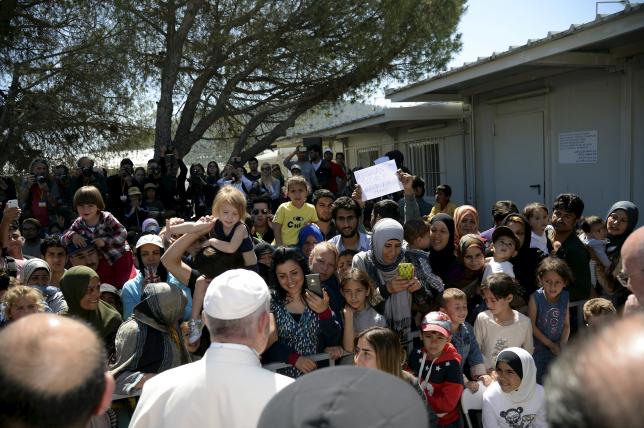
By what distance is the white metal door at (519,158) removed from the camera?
31.0 feet

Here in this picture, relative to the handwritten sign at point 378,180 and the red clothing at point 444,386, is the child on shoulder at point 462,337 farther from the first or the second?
the handwritten sign at point 378,180

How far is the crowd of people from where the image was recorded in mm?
1971

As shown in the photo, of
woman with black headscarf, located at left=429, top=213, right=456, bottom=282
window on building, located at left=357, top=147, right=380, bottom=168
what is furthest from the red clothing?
window on building, located at left=357, top=147, right=380, bottom=168

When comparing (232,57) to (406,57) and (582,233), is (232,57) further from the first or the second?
(582,233)

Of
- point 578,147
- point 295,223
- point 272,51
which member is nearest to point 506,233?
point 295,223

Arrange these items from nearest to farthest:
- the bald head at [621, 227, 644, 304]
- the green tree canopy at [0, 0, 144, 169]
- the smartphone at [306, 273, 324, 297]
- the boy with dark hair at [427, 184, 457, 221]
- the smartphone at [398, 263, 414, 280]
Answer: the bald head at [621, 227, 644, 304], the smartphone at [306, 273, 324, 297], the smartphone at [398, 263, 414, 280], the boy with dark hair at [427, 184, 457, 221], the green tree canopy at [0, 0, 144, 169]

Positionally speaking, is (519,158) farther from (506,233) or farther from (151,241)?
(151,241)

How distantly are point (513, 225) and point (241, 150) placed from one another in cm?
1005

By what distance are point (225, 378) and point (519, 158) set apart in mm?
8974

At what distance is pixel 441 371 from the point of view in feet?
11.3

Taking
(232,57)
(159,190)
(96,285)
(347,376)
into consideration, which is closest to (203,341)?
(96,285)

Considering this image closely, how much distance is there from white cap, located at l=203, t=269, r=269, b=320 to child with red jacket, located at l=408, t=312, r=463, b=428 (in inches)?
66.6

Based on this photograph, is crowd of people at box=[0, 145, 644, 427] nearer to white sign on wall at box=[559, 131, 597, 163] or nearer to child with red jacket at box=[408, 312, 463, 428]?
child with red jacket at box=[408, 312, 463, 428]

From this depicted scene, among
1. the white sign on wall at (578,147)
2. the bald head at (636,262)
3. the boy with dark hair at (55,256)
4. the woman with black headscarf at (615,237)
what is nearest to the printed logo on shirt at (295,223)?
the boy with dark hair at (55,256)
